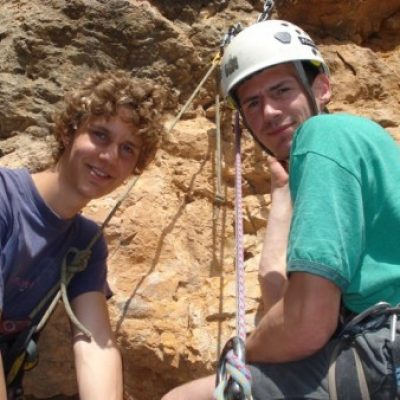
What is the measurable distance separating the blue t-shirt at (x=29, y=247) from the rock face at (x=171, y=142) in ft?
1.59

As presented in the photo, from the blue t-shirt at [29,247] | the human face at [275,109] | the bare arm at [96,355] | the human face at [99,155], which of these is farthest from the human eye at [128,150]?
the bare arm at [96,355]

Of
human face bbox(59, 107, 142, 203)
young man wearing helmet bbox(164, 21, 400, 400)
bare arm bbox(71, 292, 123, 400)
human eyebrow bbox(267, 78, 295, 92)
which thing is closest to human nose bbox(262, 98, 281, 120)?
human eyebrow bbox(267, 78, 295, 92)

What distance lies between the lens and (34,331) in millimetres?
2553

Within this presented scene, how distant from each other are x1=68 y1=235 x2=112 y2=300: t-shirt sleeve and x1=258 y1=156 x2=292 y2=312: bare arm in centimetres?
74

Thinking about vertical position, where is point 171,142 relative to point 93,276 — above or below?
above

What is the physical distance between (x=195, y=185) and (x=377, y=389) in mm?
2234

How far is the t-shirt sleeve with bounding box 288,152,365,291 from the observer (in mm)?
1528

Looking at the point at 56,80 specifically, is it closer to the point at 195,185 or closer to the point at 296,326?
the point at 195,185

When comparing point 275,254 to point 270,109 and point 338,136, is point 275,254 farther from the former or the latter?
point 338,136

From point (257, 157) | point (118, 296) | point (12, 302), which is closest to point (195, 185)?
point (257, 157)

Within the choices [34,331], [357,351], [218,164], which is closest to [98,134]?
[34,331]

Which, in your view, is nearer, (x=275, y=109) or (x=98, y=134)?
(x=275, y=109)

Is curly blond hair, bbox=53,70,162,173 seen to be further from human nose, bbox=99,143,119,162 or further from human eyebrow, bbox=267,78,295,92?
human eyebrow, bbox=267,78,295,92

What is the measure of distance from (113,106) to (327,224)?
143cm
